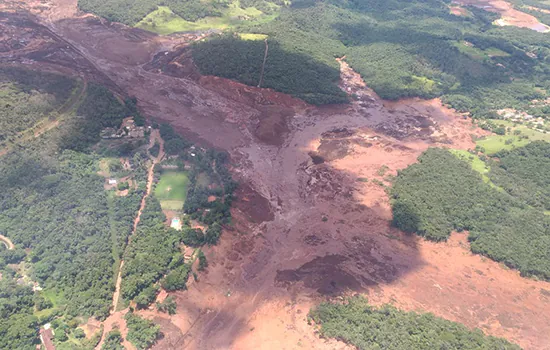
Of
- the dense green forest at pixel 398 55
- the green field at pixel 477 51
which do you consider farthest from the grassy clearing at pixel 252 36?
the green field at pixel 477 51

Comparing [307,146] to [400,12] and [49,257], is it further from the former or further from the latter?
[400,12]

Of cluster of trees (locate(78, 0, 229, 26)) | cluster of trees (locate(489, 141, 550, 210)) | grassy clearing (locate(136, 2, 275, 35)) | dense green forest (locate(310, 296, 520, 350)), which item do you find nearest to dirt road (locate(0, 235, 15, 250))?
dense green forest (locate(310, 296, 520, 350))

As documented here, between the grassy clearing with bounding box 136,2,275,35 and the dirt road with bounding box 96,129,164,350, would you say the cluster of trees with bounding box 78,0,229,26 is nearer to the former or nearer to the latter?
the grassy clearing with bounding box 136,2,275,35

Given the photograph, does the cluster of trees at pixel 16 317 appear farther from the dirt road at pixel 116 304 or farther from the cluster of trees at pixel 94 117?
the cluster of trees at pixel 94 117

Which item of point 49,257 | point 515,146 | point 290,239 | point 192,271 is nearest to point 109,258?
point 49,257

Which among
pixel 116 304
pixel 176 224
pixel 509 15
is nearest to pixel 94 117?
pixel 176 224

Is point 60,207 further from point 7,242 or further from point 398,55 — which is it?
point 398,55
